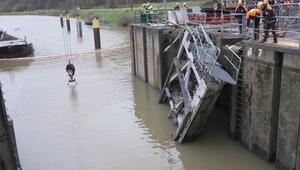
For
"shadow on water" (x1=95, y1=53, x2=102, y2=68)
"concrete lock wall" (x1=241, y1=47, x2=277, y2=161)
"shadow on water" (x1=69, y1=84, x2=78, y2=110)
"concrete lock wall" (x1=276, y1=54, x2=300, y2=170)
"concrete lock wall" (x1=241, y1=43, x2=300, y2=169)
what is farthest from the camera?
"shadow on water" (x1=95, y1=53, x2=102, y2=68)

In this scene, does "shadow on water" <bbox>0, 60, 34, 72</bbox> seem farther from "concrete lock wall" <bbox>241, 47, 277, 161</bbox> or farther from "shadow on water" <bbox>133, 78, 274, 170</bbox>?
"concrete lock wall" <bbox>241, 47, 277, 161</bbox>

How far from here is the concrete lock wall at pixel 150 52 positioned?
65.0 feet

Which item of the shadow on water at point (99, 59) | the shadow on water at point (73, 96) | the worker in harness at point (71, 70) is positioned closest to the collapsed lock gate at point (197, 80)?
the shadow on water at point (73, 96)

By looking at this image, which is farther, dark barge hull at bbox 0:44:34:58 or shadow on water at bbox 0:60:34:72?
dark barge hull at bbox 0:44:34:58

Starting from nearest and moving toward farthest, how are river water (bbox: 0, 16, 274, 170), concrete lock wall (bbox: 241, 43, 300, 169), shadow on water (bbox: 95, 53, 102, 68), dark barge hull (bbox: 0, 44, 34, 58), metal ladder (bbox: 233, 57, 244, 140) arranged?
concrete lock wall (bbox: 241, 43, 300, 169) → river water (bbox: 0, 16, 274, 170) → metal ladder (bbox: 233, 57, 244, 140) → shadow on water (bbox: 95, 53, 102, 68) → dark barge hull (bbox: 0, 44, 34, 58)

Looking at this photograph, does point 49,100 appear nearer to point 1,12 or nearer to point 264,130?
point 264,130

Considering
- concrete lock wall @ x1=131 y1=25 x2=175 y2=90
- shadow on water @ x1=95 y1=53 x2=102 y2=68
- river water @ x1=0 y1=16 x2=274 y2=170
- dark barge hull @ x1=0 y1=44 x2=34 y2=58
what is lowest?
river water @ x1=0 y1=16 x2=274 y2=170

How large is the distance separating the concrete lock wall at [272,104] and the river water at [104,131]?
704 mm

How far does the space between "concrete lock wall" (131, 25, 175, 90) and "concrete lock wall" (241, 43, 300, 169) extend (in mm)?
8012

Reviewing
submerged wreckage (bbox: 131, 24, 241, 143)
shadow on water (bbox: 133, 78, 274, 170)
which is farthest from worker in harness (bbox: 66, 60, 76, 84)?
shadow on water (bbox: 133, 78, 274, 170)

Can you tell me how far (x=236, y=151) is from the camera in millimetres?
12461

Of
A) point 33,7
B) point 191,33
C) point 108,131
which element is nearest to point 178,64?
point 191,33

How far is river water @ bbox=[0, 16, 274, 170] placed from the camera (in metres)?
12.4

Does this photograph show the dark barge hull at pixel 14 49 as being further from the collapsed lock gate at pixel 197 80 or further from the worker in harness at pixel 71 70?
the collapsed lock gate at pixel 197 80
